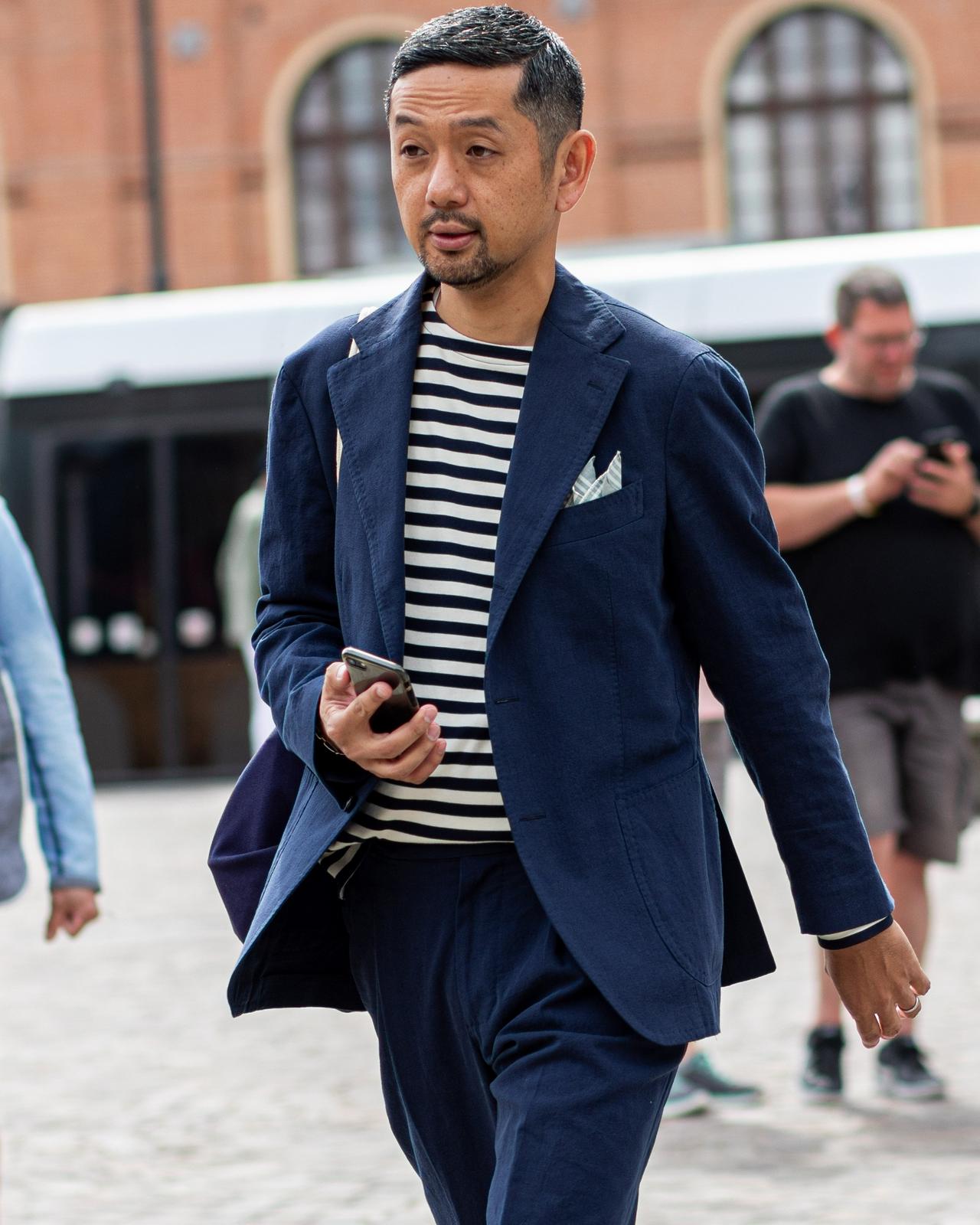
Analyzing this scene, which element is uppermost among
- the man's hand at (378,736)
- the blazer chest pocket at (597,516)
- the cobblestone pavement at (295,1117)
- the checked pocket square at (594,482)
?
the checked pocket square at (594,482)

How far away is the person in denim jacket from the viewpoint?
3660 mm

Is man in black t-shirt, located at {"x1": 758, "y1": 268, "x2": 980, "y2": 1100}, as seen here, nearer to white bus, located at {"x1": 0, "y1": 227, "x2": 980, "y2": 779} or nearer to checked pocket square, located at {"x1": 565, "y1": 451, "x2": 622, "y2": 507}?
checked pocket square, located at {"x1": 565, "y1": 451, "x2": 622, "y2": 507}

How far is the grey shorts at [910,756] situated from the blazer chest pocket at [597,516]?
118 inches

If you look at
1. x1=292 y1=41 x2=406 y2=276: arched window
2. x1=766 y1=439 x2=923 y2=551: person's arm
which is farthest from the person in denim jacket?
x1=292 y1=41 x2=406 y2=276: arched window

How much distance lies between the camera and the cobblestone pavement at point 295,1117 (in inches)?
177

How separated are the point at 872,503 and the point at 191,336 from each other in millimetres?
9648

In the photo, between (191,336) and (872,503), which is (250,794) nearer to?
(872,503)

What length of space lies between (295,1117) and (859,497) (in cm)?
203

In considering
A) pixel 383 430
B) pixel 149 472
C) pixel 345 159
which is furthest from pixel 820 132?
pixel 383 430

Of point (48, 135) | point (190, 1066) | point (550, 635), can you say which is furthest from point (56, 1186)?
point (48, 135)

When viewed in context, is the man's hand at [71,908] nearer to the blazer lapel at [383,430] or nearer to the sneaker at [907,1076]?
the blazer lapel at [383,430]

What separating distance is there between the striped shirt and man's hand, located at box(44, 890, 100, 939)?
125cm

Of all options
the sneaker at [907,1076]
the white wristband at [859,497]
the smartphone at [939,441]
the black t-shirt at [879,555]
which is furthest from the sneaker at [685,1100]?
the smartphone at [939,441]

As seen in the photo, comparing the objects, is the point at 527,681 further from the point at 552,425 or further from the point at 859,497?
the point at 859,497
